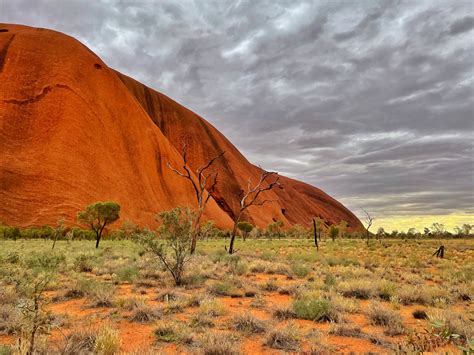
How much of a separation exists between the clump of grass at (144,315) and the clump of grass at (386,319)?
450 centimetres

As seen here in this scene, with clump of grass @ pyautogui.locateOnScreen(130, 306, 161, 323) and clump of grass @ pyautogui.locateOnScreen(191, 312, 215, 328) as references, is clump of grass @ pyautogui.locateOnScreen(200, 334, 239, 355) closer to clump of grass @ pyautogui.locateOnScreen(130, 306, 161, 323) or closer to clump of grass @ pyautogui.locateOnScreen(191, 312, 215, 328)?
clump of grass @ pyautogui.locateOnScreen(191, 312, 215, 328)

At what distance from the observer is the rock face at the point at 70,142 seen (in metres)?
43.8

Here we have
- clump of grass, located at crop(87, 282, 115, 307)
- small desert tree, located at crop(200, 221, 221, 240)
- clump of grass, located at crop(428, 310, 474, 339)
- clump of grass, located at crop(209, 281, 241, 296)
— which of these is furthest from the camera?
small desert tree, located at crop(200, 221, 221, 240)

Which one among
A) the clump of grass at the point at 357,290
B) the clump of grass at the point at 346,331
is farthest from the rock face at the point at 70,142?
the clump of grass at the point at 346,331

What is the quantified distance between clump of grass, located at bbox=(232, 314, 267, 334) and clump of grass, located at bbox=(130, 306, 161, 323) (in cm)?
164

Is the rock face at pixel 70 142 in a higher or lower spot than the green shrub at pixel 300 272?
higher

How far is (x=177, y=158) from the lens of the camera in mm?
66938

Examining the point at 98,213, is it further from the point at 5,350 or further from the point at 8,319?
the point at 5,350

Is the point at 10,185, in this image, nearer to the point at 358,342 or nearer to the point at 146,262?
the point at 146,262

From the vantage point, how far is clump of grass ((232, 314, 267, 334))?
646 cm

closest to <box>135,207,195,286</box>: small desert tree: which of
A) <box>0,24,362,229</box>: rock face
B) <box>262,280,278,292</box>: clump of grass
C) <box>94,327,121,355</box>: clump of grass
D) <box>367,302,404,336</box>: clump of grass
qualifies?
<box>262,280,278,292</box>: clump of grass

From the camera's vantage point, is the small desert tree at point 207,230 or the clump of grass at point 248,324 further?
the small desert tree at point 207,230

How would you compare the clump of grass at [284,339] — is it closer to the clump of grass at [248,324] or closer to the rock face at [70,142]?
the clump of grass at [248,324]

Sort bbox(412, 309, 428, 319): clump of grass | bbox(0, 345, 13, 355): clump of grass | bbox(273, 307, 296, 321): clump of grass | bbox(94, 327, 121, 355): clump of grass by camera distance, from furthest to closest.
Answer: bbox(412, 309, 428, 319): clump of grass → bbox(273, 307, 296, 321): clump of grass → bbox(94, 327, 121, 355): clump of grass → bbox(0, 345, 13, 355): clump of grass
